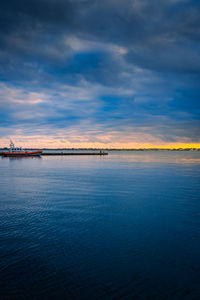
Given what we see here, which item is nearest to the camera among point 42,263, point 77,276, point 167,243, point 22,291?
point 22,291

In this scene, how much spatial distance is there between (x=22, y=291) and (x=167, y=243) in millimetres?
6519

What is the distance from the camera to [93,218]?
44.2 feet

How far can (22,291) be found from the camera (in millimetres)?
6316

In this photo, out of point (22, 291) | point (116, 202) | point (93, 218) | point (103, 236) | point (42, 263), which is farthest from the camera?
point (116, 202)

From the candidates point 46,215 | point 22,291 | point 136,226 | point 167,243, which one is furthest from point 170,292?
point 46,215

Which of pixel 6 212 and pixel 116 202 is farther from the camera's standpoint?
pixel 116 202

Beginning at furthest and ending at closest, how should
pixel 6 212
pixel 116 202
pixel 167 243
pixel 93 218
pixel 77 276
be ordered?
pixel 116 202
pixel 6 212
pixel 93 218
pixel 167 243
pixel 77 276

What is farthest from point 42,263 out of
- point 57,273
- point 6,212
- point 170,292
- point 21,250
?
point 6,212

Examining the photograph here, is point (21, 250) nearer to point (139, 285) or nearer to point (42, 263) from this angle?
point (42, 263)

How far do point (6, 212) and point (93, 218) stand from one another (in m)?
6.04

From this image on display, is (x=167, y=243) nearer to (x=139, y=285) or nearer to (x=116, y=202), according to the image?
(x=139, y=285)

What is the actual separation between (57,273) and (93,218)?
635 centimetres

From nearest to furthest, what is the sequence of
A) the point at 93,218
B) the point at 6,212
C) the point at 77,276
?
the point at 77,276
the point at 93,218
the point at 6,212

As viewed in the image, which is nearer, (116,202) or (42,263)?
(42,263)
